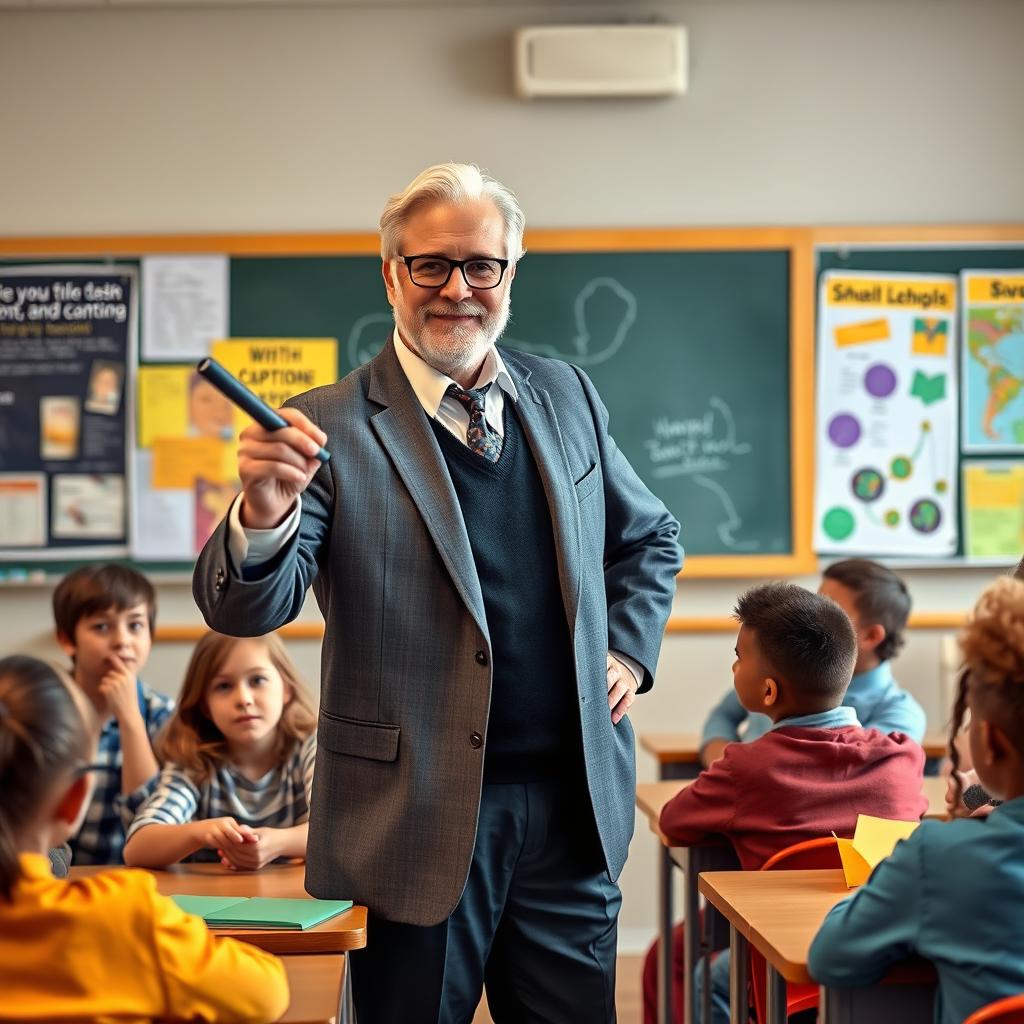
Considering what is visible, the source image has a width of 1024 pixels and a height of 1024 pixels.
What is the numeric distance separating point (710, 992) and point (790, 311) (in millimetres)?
2383

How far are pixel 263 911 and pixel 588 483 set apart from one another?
77 centimetres

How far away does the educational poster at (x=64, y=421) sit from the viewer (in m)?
4.16

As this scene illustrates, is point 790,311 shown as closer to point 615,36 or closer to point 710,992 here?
point 615,36

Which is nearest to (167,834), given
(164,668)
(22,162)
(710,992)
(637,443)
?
(710,992)

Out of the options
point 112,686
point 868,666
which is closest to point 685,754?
point 868,666

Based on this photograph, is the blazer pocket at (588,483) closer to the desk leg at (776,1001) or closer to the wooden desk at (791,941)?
the wooden desk at (791,941)

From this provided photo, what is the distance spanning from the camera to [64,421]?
4.18 meters

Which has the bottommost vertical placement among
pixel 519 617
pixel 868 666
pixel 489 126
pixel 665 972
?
pixel 665 972

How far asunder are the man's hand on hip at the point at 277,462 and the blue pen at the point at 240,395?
0.01m

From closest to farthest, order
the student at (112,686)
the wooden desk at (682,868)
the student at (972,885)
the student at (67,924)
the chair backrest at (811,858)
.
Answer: the student at (67,924)
the student at (972,885)
the chair backrest at (811,858)
the wooden desk at (682,868)
the student at (112,686)

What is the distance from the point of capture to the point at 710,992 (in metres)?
2.48

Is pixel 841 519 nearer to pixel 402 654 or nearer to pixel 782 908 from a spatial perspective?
pixel 782 908

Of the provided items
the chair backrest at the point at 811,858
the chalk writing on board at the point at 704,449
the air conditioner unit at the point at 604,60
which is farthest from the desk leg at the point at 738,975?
Result: the air conditioner unit at the point at 604,60

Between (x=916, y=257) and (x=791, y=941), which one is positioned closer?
(x=791, y=941)
